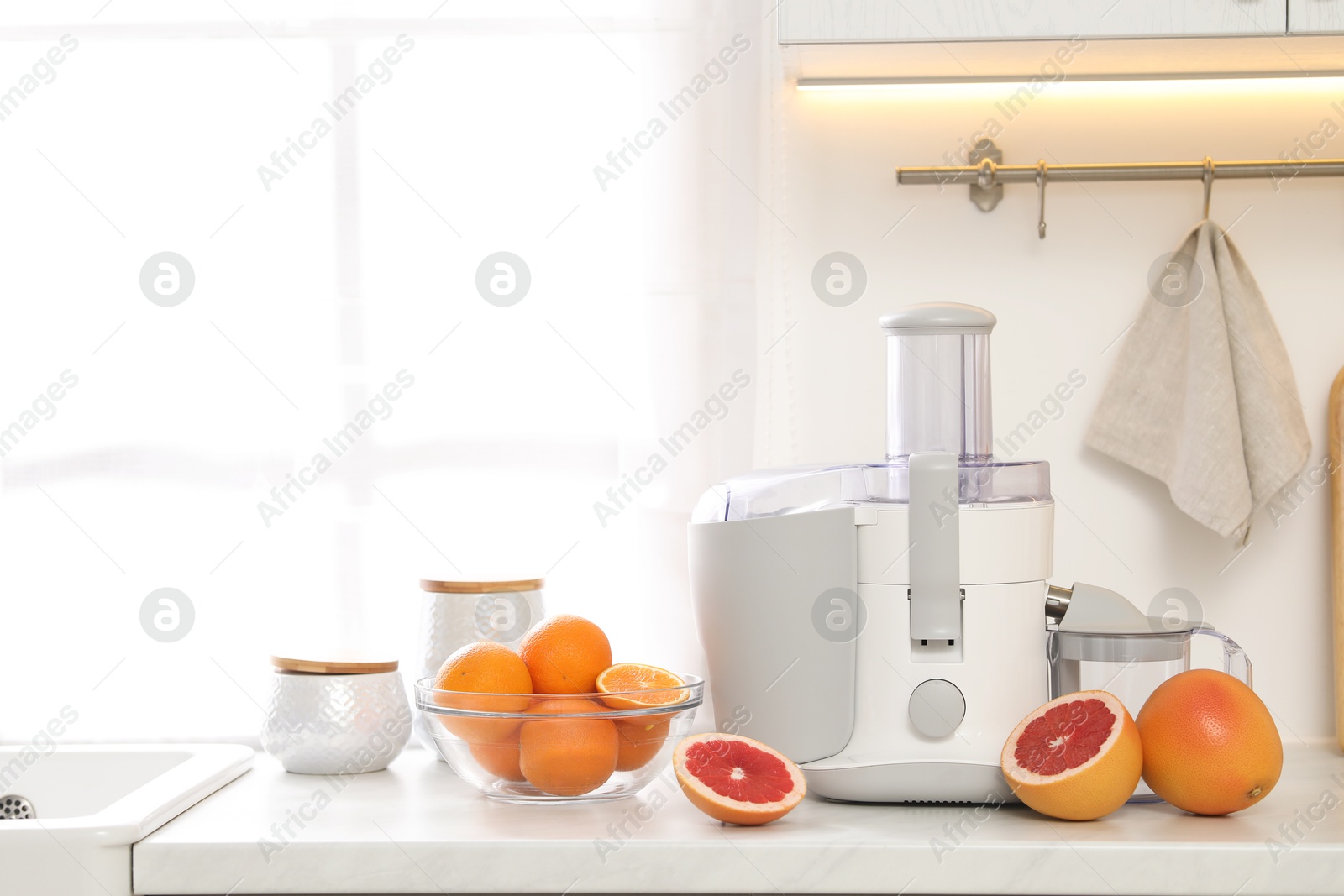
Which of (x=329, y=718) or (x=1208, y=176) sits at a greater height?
(x=1208, y=176)

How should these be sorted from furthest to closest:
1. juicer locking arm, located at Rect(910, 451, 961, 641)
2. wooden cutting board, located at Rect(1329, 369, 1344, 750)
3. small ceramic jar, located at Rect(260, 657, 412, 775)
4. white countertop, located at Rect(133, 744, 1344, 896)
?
wooden cutting board, located at Rect(1329, 369, 1344, 750) → small ceramic jar, located at Rect(260, 657, 412, 775) → juicer locking arm, located at Rect(910, 451, 961, 641) → white countertop, located at Rect(133, 744, 1344, 896)

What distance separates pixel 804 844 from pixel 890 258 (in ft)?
2.25

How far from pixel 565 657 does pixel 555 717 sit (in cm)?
7

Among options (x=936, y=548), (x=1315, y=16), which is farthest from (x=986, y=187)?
(x=936, y=548)

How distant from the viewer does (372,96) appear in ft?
4.19

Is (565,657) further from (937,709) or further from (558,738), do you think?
(937,709)

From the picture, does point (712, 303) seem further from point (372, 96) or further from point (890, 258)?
point (372, 96)

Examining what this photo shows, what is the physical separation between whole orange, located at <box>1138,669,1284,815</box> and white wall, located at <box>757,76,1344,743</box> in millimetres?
357

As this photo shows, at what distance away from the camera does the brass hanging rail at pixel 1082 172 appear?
1227mm

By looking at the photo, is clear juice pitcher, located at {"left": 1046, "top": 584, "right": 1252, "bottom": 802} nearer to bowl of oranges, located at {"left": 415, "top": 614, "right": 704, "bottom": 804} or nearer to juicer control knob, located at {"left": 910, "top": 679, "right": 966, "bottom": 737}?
juicer control knob, located at {"left": 910, "top": 679, "right": 966, "bottom": 737}

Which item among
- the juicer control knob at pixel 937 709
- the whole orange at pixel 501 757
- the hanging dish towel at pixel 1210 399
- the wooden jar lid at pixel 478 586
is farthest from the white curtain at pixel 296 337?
the hanging dish towel at pixel 1210 399

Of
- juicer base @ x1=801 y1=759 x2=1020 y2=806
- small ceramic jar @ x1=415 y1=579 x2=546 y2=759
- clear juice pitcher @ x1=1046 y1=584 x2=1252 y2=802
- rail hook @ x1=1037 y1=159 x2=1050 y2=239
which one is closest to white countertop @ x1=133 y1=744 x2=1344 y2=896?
juicer base @ x1=801 y1=759 x2=1020 y2=806

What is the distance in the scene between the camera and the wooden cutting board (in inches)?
47.6

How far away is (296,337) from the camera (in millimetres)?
1286
